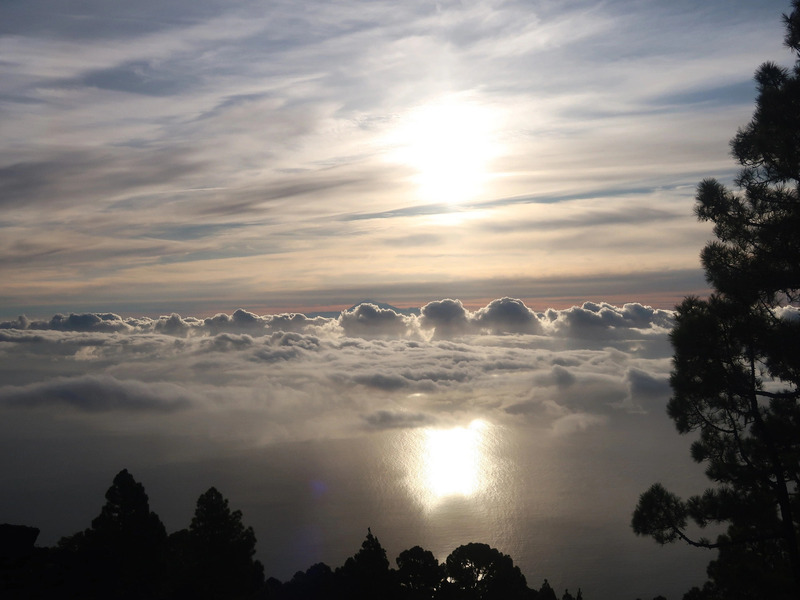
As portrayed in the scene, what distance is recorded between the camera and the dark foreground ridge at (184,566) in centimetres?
2567

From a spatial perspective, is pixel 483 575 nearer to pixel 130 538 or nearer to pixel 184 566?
pixel 184 566

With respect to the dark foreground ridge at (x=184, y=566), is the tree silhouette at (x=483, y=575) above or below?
below

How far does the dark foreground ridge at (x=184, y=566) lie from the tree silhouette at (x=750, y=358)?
2700 cm

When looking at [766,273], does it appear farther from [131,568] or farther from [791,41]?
[131,568]

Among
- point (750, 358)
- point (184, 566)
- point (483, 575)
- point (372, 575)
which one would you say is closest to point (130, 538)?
point (184, 566)

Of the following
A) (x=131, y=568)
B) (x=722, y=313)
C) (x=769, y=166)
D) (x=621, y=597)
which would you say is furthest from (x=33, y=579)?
(x=621, y=597)

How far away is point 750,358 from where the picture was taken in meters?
13.9

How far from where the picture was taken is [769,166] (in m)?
13.2

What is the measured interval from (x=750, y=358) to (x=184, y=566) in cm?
3536

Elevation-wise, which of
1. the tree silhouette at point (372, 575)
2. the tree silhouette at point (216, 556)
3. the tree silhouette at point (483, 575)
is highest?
the tree silhouette at point (216, 556)

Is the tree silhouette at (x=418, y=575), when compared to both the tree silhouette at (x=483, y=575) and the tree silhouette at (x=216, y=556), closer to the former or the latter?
the tree silhouette at (x=483, y=575)

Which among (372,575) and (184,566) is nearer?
(184,566)

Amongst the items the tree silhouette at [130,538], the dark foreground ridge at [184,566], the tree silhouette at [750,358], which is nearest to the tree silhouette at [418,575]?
the dark foreground ridge at [184,566]

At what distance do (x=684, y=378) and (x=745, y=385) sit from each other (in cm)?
148
